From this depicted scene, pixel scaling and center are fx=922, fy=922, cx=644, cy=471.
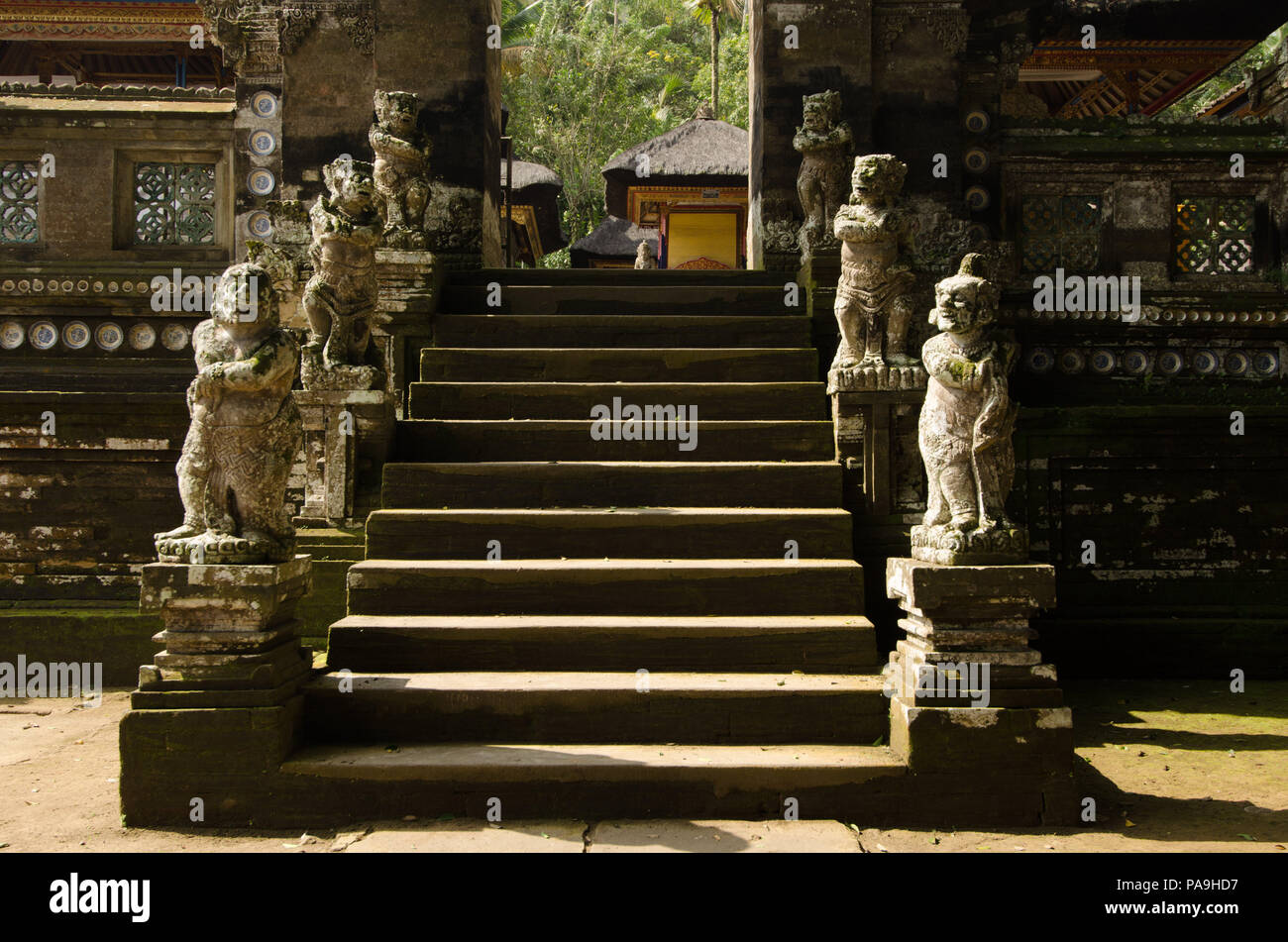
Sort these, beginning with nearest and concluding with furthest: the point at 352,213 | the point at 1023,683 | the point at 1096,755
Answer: the point at 1023,683 → the point at 1096,755 → the point at 352,213

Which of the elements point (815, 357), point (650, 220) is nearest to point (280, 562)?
point (815, 357)

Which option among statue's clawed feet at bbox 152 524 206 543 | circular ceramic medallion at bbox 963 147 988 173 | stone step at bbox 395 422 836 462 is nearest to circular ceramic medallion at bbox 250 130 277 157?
stone step at bbox 395 422 836 462

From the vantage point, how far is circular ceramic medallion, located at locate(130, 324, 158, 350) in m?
7.16

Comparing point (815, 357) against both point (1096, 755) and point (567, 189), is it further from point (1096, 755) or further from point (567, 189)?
point (567, 189)

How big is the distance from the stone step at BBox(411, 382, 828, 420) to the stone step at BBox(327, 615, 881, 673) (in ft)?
6.03

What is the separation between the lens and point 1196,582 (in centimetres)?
659

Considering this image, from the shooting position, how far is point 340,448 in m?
5.35

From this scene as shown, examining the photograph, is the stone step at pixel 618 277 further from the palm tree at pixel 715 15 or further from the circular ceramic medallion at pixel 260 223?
the palm tree at pixel 715 15

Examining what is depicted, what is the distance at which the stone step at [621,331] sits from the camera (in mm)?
6555

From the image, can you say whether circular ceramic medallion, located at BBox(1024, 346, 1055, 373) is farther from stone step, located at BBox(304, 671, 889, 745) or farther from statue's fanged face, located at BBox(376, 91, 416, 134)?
statue's fanged face, located at BBox(376, 91, 416, 134)

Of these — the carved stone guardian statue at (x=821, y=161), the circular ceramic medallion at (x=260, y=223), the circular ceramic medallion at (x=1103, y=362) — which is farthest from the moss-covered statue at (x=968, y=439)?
the circular ceramic medallion at (x=260, y=223)

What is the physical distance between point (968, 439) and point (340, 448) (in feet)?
11.3

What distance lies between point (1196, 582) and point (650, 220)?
13.8 metres

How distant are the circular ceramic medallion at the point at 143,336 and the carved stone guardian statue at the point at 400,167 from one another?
6.88 ft
